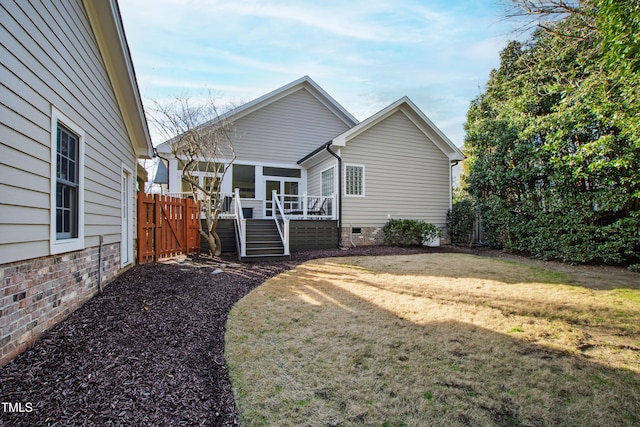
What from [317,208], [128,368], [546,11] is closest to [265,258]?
[317,208]

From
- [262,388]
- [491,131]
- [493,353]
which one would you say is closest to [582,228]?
[491,131]

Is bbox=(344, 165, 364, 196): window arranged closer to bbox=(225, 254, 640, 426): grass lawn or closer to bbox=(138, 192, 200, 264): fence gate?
bbox=(138, 192, 200, 264): fence gate

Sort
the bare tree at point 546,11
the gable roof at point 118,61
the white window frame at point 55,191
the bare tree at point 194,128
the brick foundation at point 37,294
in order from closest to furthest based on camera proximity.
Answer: the brick foundation at point 37,294, the white window frame at point 55,191, the gable roof at point 118,61, the bare tree at point 546,11, the bare tree at point 194,128

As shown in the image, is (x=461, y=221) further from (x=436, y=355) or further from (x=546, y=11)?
(x=436, y=355)

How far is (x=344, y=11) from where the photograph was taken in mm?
9039

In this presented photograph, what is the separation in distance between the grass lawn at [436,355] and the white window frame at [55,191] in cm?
218

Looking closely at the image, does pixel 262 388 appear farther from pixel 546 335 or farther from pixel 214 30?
pixel 214 30

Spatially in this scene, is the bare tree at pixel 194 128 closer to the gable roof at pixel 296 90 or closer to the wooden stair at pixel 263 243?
the gable roof at pixel 296 90

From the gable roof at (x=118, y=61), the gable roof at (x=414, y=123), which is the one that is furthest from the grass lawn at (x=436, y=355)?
the gable roof at (x=414, y=123)

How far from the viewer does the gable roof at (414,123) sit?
37.7ft

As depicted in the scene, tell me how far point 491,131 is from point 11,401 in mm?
13559

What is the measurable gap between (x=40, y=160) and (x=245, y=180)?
34.7ft

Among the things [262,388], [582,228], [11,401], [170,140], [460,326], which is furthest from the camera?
[170,140]

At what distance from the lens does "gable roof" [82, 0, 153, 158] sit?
4.91 meters
